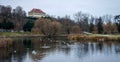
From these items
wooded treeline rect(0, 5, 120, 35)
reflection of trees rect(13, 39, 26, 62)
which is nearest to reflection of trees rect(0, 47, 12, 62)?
reflection of trees rect(13, 39, 26, 62)

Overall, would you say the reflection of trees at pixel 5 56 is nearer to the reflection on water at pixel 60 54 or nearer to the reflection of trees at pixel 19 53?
the reflection on water at pixel 60 54

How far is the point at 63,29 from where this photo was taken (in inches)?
3625

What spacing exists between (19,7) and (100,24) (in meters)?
33.4

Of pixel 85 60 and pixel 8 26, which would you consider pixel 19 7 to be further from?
pixel 85 60

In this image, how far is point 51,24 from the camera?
79.8 meters

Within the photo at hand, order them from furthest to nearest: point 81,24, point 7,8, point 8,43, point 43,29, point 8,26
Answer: point 81,24
point 7,8
point 8,26
point 43,29
point 8,43

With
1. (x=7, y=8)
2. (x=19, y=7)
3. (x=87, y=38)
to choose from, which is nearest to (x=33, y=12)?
(x=19, y=7)

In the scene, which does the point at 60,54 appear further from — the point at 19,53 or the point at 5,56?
the point at 5,56

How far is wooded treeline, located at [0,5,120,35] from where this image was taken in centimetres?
8107

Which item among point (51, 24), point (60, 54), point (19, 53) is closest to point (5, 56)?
point (19, 53)

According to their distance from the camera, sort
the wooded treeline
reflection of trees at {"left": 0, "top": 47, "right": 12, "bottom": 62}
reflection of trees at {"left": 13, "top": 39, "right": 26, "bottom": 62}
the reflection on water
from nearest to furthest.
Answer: reflection of trees at {"left": 0, "top": 47, "right": 12, "bottom": 62} → the reflection on water → reflection of trees at {"left": 13, "top": 39, "right": 26, "bottom": 62} → the wooded treeline

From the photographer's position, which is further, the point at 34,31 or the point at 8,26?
the point at 8,26

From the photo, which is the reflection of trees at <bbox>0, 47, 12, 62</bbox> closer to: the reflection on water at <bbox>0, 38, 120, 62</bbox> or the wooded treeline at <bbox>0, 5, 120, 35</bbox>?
the reflection on water at <bbox>0, 38, 120, 62</bbox>

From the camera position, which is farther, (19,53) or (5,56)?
(19,53)
